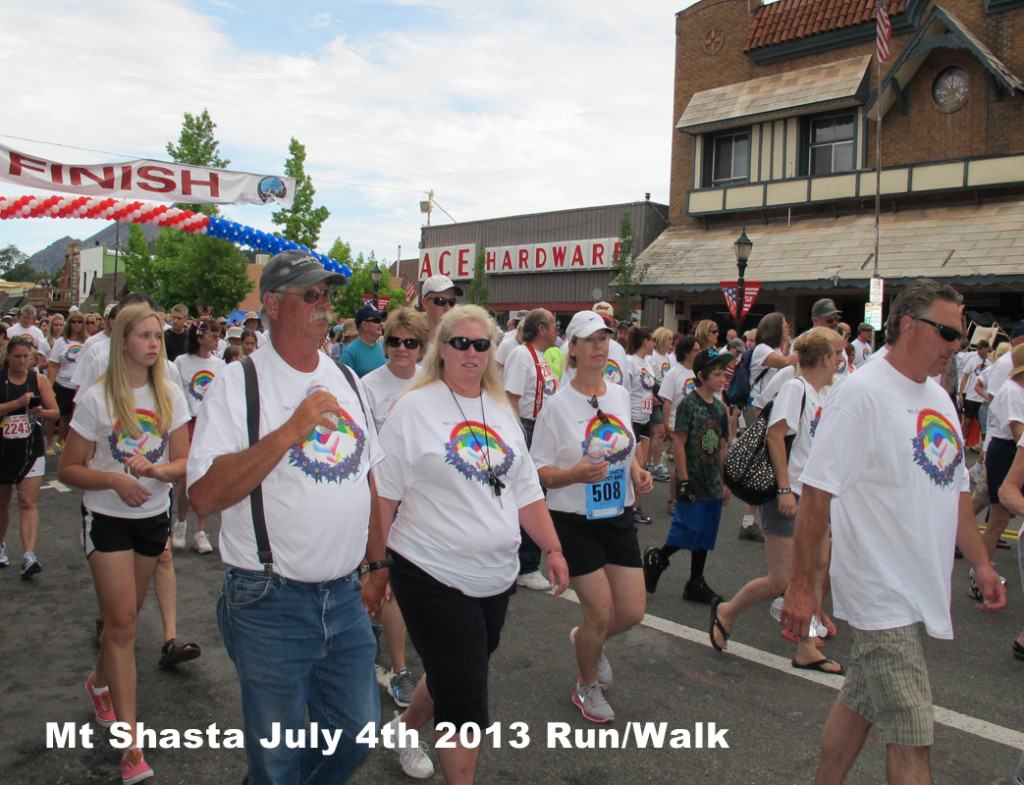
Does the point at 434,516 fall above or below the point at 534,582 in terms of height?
above

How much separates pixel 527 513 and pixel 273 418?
1184 millimetres

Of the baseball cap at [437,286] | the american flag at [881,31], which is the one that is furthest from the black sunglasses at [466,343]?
the american flag at [881,31]

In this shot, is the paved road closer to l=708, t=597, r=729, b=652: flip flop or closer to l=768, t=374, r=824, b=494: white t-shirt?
l=708, t=597, r=729, b=652: flip flop

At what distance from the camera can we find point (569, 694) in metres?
4.22

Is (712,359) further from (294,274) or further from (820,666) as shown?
(294,274)

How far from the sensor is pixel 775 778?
3.39m

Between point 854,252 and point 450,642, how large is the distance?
20469 mm

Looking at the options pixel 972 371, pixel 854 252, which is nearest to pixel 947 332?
pixel 972 371

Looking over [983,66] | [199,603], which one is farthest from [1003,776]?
[983,66]

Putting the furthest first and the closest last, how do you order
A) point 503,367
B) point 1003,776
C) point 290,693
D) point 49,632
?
1. point 503,367
2. point 49,632
3. point 1003,776
4. point 290,693

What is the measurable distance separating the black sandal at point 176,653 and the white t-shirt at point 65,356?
319 inches

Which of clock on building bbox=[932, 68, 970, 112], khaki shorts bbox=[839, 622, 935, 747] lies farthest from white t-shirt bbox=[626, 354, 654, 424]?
clock on building bbox=[932, 68, 970, 112]

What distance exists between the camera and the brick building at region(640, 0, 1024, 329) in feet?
62.6

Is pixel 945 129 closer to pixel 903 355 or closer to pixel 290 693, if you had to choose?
pixel 903 355
